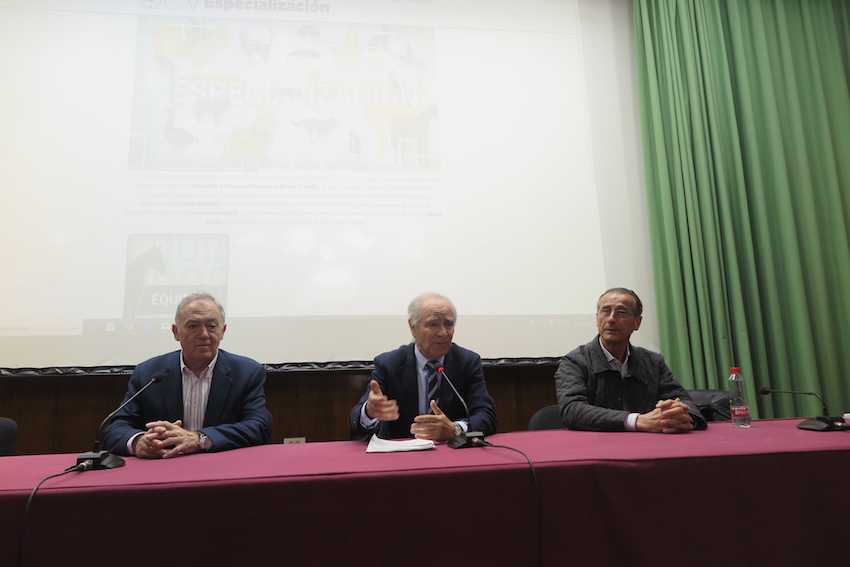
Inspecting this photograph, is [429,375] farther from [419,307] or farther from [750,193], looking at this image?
[750,193]

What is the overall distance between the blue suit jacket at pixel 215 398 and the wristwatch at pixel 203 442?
212 mm

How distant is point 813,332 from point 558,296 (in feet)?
5.60

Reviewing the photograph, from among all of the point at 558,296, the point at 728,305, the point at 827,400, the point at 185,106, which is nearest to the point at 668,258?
the point at 728,305

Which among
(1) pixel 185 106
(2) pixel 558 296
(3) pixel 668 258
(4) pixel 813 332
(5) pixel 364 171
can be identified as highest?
(1) pixel 185 106

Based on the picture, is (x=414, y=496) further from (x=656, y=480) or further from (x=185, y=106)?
(x=185, y=106)

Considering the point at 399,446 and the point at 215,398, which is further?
the point at 215,398

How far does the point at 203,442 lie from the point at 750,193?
11.9 feet

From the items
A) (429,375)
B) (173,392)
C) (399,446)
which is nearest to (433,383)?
(429,375)

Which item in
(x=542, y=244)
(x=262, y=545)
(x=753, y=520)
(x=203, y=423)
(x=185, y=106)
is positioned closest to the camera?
(x=262, y=545)

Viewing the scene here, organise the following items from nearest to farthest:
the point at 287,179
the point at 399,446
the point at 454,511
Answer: the point at 454,511
the point at 399,446
the point at 287,179

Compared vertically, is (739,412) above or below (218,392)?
below

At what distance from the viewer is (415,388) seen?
7.27 feet

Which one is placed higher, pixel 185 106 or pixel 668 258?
pixel 185 106

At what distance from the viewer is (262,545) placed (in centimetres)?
109
